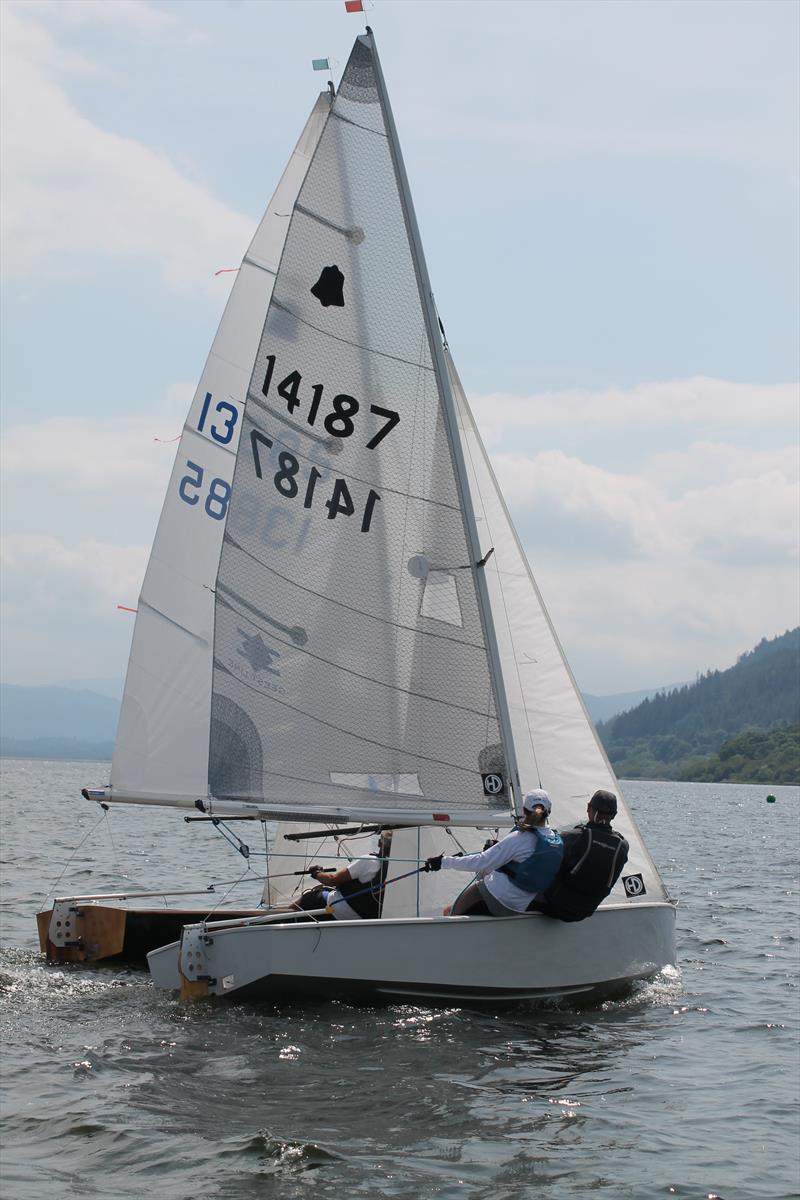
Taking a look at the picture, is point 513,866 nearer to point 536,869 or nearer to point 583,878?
point 536,869

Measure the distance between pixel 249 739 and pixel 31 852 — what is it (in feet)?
53.5

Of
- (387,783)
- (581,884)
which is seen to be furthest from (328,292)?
(581,884)

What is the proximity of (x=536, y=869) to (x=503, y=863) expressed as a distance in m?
0.25

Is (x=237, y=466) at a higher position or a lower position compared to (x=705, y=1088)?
higher

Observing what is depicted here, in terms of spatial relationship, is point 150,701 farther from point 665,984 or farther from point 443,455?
point 665,984

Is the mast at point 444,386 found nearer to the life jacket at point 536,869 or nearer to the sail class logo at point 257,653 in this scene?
the life jacket at point 536,869

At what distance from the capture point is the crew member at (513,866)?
33.1 ft

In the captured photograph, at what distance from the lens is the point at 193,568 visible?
12195 millimetres

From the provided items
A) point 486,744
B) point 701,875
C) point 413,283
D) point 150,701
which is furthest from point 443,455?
point 701,875

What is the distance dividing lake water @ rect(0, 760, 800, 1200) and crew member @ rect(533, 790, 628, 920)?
34.7 inches

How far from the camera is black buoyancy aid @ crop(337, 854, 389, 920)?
37.1 ft

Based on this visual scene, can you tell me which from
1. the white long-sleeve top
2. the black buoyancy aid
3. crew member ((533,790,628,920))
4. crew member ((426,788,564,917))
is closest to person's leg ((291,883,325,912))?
the black buoyancy aid

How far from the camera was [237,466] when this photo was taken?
11188mm

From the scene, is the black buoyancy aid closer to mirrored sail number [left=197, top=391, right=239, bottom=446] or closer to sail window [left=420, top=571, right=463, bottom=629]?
sail window [left=420, top=571, right=463, bottom=629]
